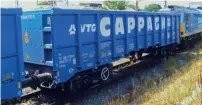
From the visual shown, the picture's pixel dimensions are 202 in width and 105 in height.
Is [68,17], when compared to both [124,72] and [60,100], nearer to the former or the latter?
[60,100]

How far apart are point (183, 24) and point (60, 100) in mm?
12526

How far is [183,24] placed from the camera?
19.5 meters

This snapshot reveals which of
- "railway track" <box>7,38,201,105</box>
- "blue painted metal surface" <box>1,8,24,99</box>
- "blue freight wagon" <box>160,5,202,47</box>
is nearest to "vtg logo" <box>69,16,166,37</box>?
"railway track" <box>7,38,201,105</box>

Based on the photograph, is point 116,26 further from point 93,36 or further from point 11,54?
point 11,54

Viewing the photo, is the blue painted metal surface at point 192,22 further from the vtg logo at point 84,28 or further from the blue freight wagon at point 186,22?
the vtg logo at point 84,28

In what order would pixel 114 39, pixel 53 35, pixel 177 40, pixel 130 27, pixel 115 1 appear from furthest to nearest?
1. pixel 115 1
2. pixel 177 40
3. pixel 130 27
4. pixel 114 39
5. pixel 53 35

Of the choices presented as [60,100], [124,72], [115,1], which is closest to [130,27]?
[124,72]

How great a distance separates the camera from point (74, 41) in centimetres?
883

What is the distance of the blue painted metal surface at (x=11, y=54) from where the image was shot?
6.34 metres

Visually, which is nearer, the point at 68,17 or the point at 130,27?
the point at 68,17

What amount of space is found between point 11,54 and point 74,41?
258 cm

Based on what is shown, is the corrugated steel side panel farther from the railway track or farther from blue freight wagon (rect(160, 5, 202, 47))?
blue freight wagon (rect(160, 5, 202, 47))

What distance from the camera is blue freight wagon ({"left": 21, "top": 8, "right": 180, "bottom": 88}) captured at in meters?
8.27

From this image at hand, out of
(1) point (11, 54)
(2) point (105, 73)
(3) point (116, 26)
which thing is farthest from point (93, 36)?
(1) point (11, 54)
